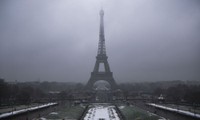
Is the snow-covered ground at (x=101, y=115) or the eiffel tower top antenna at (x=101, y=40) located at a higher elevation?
the eiffel tower top antenna at (x=101, y=40)

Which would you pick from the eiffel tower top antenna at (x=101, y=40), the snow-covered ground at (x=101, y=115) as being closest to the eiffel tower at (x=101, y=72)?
the eiffel tower top antenna at (x=101, y=40)

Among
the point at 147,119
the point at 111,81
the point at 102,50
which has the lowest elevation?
the point at 147,119

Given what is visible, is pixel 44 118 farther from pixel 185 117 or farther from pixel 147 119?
pixel 185 117

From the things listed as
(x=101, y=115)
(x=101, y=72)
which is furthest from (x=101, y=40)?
(x=101, y=115)

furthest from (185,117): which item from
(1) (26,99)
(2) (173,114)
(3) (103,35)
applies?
(3) (103,35)

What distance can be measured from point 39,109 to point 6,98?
18450 mm

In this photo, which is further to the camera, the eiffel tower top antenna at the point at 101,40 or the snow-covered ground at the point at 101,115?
the eiffel tower top antenna at the point at 101,40

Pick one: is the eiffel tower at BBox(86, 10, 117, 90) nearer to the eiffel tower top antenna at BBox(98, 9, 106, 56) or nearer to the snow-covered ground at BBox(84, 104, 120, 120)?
the eiffel tower top antenna at BBox(98, 9, 106, 56)

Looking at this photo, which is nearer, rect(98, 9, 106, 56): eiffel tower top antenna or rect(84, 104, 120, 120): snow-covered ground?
rect(84, 104, 120, 120): snow-covered ground

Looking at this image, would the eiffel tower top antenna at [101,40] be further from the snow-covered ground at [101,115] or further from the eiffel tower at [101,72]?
the snow-covered ground at [101,115]

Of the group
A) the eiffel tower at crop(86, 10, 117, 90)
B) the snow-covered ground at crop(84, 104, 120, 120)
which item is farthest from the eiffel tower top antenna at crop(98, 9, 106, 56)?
the snow-covered ground at crop(84, 104, 120, 120)

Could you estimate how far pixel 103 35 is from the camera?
2530 inches

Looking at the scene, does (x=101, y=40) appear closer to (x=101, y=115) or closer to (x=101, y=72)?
(x=101, y=72)

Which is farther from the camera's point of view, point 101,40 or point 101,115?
point 101,40
